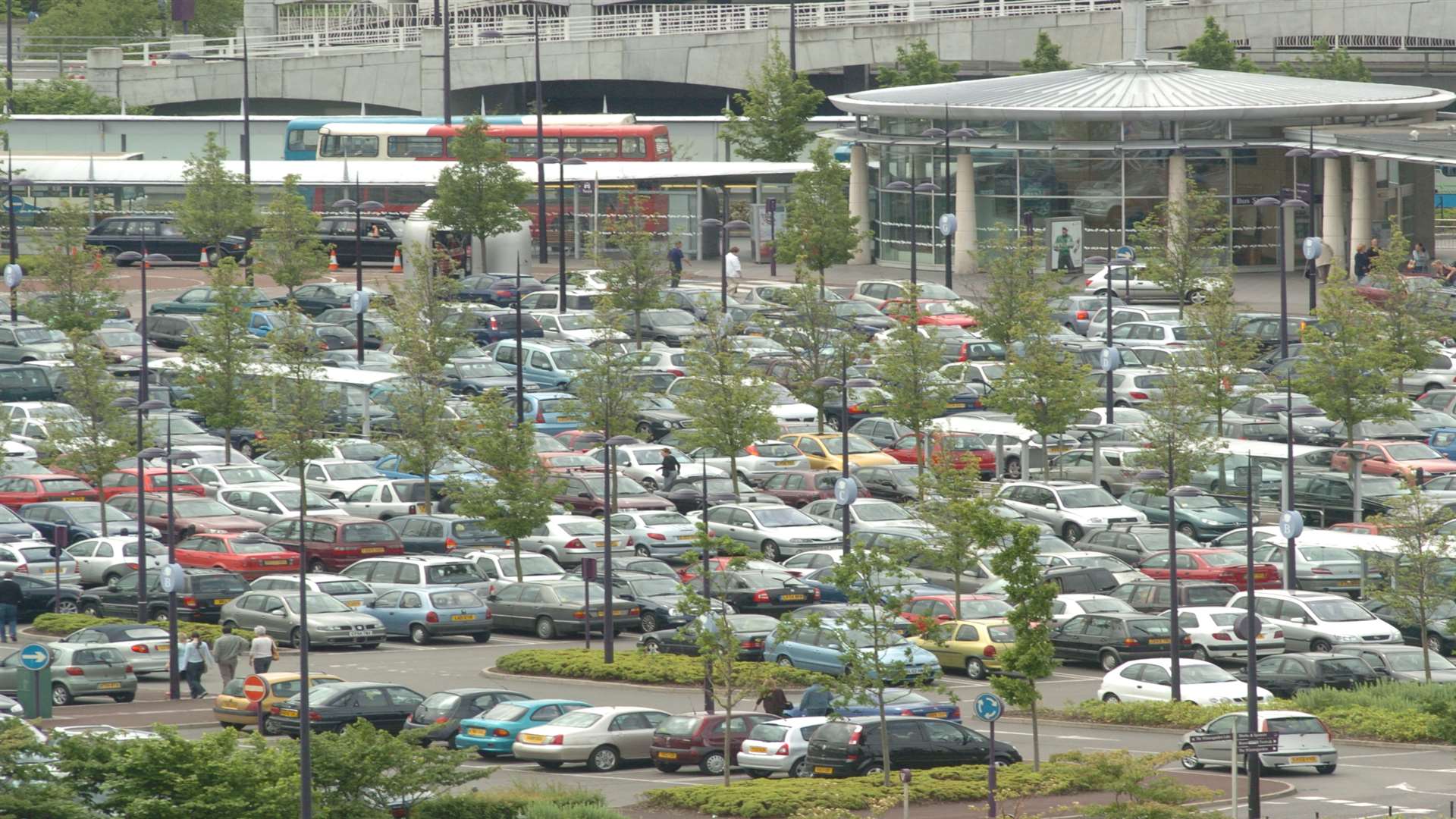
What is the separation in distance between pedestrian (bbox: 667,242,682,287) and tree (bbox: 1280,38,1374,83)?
94.9ft

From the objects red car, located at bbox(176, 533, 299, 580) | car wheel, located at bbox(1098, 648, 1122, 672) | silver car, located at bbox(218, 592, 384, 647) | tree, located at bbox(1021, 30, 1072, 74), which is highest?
tree, located at bbox(1021, 30, 1072, 74)

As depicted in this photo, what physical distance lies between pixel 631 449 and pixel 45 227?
25799 mm

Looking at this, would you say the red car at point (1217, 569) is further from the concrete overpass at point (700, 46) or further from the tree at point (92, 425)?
the concrete overpass at point (700, 46)

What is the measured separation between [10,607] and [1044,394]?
70.9ft

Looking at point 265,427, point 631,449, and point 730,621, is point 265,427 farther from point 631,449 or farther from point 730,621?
point 730,621

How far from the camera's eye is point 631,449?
53875mm

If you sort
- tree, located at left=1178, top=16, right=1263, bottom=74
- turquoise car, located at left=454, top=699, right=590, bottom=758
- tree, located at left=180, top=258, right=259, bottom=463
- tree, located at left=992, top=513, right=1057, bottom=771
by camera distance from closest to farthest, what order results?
1. tree, located at left=992, top=513, right=1057, bottom=771
2. turquoise car, located at left=454, top=699, right=590, bottom=758
3. tree, located at left=180, top=258, right=259, bottom=463
4. tree, located at left=1178, top=16, right=1263, bottom=74

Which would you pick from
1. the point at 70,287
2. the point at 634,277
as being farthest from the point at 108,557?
the point at 634,277

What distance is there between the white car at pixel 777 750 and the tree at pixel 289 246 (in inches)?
1541

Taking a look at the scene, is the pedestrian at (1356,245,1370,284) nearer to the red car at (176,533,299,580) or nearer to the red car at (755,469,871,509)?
the red car at (755,469,871,509)

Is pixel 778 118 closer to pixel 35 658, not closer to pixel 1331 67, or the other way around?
pixel 1331 67

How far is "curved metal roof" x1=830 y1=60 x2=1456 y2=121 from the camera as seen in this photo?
75.0 metres

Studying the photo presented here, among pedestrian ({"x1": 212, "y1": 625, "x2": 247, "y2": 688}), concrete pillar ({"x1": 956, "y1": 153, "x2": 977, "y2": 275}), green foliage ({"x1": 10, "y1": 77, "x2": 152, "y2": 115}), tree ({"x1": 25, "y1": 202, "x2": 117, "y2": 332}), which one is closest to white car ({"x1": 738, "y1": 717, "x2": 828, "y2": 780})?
pedestrian ({"x1": 212, "y1": 625, "x2": 247, "y2": 688})

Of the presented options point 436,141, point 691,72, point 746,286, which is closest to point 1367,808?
point 746,286
